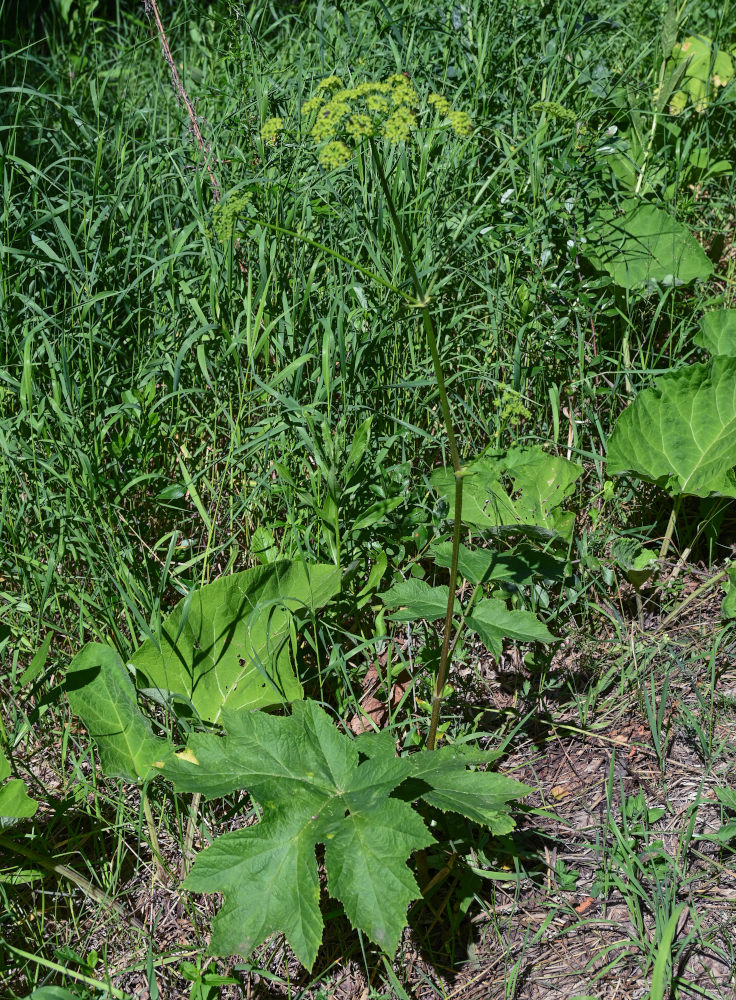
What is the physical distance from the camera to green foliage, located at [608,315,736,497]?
7.88 ft

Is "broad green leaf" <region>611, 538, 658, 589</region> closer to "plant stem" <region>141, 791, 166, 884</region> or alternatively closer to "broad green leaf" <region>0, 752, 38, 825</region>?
"plant stem" <region>141, 791, 166, 884</region>

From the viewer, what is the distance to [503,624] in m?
1.85

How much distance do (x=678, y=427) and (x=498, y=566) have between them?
0.79 meters

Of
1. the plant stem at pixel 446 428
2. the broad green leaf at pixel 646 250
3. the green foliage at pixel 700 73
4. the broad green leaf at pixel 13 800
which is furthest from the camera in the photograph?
the green foliage at pixel 700 73

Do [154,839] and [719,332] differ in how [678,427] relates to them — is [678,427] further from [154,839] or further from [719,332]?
[154,839]

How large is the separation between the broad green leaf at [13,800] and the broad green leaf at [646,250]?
2.09 metres

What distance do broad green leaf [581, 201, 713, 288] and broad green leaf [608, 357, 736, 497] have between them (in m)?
0.43

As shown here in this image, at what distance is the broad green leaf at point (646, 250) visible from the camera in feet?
9.02

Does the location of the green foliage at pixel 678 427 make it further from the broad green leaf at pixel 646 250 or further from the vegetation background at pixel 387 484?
the broad green leaf at pixel 646 250

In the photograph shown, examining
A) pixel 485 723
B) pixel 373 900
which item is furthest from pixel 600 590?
pixel 373 900

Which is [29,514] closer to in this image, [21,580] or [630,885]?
[21,580]

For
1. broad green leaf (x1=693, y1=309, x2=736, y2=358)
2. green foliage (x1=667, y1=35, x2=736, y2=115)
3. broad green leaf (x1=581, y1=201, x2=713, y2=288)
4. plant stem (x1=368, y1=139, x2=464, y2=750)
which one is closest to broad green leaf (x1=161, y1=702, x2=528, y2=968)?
plant stem (x1=368, y1=139, x2=464, y2=750)

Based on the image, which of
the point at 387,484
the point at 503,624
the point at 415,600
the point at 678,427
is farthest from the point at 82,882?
the point at 678,427

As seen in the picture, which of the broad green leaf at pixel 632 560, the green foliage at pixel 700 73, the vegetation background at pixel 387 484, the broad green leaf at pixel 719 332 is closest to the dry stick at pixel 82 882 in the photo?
the vegetation background at pixel 387 484
